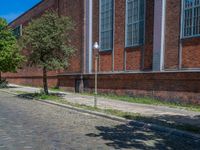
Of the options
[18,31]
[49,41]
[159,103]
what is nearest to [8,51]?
[18,31]

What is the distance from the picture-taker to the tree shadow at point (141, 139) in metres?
8.97

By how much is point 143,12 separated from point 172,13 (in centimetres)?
309

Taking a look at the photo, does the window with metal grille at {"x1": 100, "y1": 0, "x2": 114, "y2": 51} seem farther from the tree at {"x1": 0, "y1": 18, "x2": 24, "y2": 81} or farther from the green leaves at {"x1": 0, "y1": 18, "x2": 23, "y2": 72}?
the green leaves at {"x1": 0, "y1": 18, "x2": 23, "y2": 72}

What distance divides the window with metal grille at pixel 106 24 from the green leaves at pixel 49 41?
3.14 metres

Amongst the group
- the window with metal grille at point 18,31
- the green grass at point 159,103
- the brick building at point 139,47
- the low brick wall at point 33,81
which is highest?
the window with metal grille at point 18,31

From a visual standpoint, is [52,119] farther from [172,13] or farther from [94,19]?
[94,19]

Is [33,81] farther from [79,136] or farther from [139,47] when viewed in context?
[79,136]

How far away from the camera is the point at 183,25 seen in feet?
65.0

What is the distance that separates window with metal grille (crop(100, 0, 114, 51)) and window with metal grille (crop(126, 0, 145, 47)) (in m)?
2.24

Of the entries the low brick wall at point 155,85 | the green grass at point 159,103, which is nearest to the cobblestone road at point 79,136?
the green grass at point 159,103

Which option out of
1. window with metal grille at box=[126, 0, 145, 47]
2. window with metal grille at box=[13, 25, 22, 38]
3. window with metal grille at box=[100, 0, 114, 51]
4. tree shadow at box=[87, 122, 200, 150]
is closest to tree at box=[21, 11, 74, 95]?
window with metal grille at box=[100, 0, 114, 51]

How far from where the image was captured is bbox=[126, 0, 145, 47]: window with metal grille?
76.8ft

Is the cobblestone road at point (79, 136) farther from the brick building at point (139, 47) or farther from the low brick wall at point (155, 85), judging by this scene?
the brick building at point (139, 47)

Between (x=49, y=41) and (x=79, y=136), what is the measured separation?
588 inches
